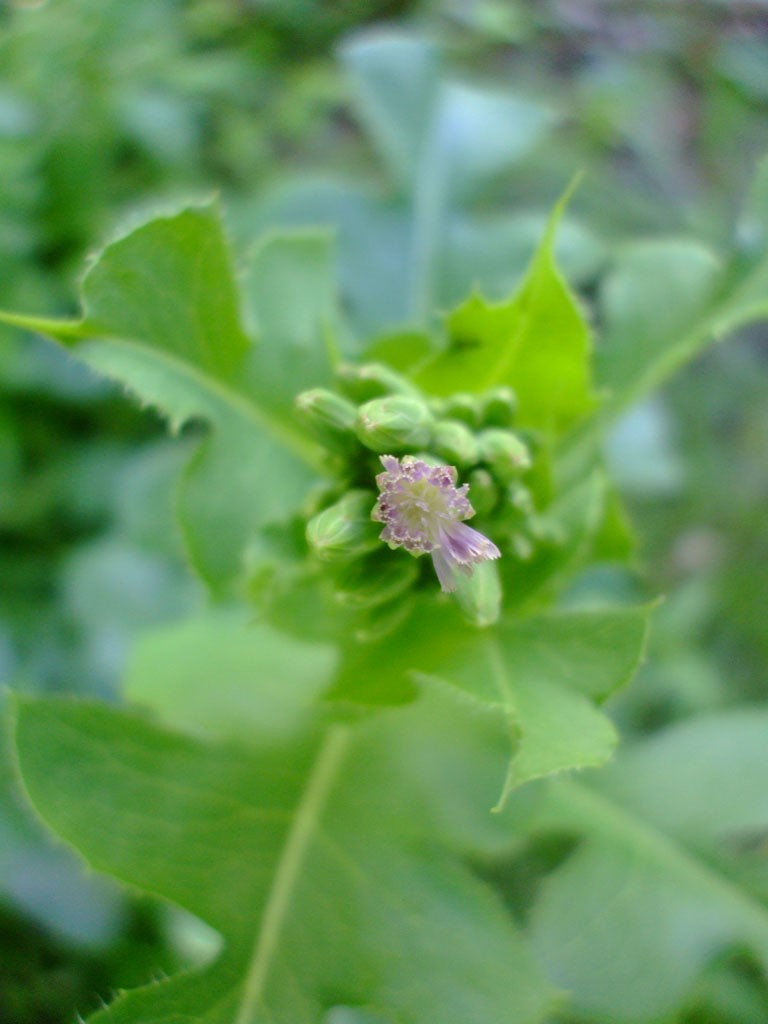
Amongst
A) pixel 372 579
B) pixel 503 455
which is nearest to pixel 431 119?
pixel 503 455

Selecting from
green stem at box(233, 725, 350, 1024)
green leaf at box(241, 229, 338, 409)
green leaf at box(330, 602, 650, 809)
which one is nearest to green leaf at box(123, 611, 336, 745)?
green stem at box(233, 725, 350, 1024)

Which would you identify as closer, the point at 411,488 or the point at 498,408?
the point at 411,488

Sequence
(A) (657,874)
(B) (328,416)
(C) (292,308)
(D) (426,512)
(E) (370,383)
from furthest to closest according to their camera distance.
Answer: (A) (657,874)
(C) (292,308)
(E) (370,383)
(B) (328,416)
(D) (426,512)

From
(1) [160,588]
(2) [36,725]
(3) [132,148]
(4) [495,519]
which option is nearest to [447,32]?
(3) [132,148]

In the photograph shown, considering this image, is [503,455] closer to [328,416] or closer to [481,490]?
[481,490]

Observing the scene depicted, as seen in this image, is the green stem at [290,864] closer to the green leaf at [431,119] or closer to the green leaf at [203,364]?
the green leaf at [203,364]

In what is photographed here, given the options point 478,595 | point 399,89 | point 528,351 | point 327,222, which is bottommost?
point 327,222
